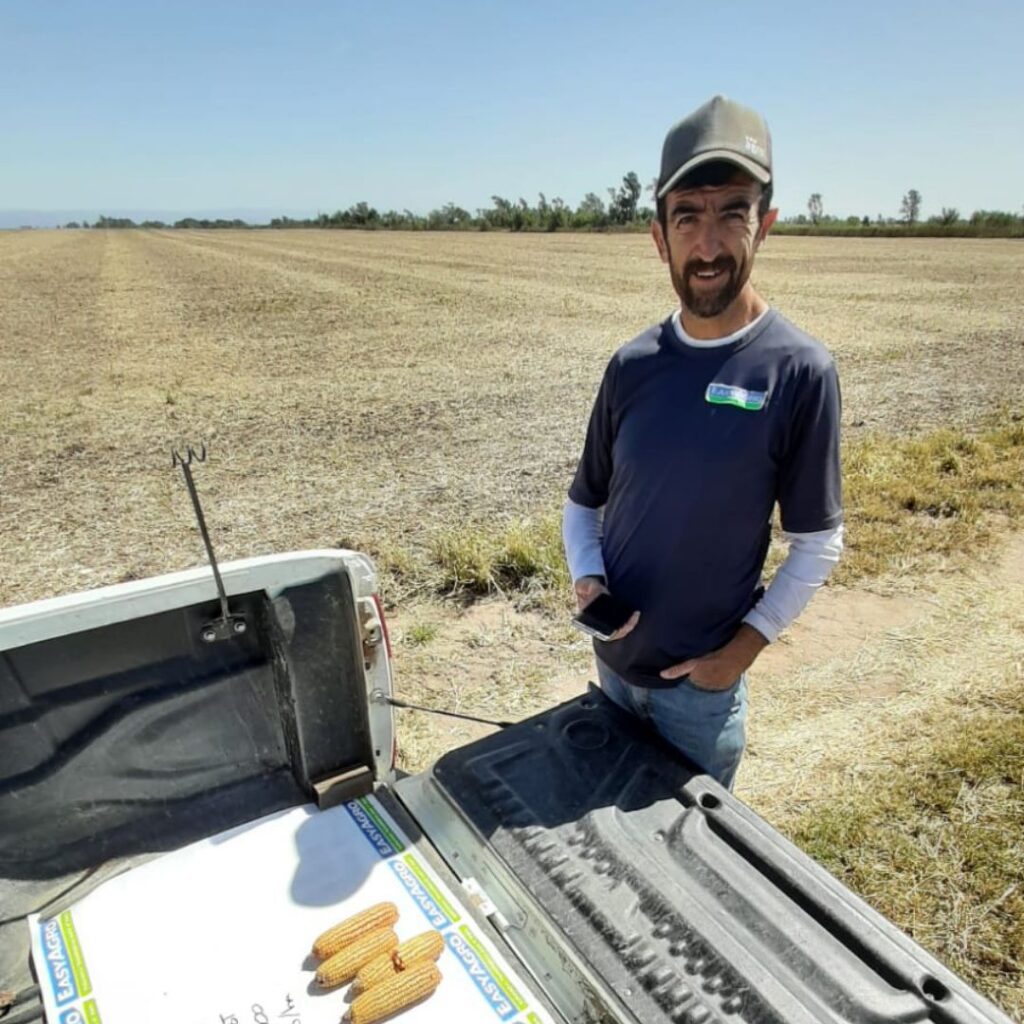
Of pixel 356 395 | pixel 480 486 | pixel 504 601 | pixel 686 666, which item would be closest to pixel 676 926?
pixel 686 666

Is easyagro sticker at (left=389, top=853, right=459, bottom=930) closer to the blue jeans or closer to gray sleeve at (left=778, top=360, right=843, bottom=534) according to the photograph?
the blue jeans

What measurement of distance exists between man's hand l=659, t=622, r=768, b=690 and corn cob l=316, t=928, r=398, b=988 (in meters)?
0.97

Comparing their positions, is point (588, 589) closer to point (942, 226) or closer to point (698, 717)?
point (698, 717)

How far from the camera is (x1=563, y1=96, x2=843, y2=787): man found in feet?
6.44

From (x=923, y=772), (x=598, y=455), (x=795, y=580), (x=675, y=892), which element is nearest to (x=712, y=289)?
(x=598, y=455)

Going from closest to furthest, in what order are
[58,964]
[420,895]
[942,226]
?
[58,964] → [420,895] → [942,226]

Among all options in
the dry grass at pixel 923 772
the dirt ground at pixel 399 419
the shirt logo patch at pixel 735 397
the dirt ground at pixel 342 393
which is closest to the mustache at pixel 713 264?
the shirt logo patch at pixel 735 397

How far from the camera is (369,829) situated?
2.08 metres

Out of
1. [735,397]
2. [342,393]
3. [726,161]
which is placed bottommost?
[342,393]

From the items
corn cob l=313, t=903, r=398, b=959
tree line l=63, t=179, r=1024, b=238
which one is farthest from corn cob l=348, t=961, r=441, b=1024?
tree line l=63, t=179, r=1024, b=238

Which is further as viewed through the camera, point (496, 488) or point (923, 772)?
point (496, 488)

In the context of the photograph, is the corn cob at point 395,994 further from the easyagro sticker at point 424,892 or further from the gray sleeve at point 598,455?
the gray sleeve at point 598,455

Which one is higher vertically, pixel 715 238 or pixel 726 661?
pixel 715 238

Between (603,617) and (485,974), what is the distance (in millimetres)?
913
